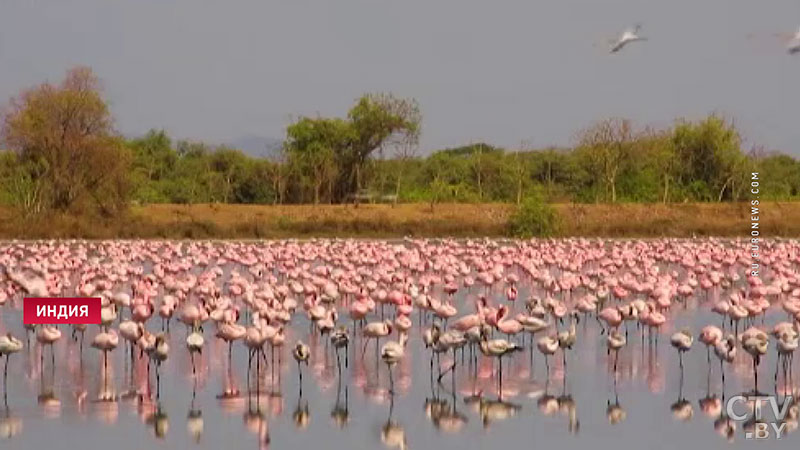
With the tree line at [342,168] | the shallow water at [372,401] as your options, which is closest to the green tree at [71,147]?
the tree line at [342,168]

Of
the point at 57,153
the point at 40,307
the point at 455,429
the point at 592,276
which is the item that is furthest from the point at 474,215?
the point at 455,429

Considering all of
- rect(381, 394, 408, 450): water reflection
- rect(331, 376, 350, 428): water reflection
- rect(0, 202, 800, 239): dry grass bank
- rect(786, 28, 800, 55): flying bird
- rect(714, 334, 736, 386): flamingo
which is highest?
rect(786, 28, 800, 55): flying bird

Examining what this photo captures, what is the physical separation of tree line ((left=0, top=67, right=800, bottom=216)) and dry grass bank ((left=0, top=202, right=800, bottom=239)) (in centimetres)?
186

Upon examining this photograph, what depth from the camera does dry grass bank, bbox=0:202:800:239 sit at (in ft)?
124

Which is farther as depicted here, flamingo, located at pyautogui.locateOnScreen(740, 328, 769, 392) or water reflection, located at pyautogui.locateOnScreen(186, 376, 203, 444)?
flamingo, located at pyautogui.locateOnScreen(740, 328, 769, 392)

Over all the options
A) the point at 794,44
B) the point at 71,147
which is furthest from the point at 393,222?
the point at 794,44

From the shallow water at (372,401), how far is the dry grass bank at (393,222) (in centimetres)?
2323

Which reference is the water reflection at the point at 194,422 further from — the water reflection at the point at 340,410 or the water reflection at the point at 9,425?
the water reflection at the point at 9,425

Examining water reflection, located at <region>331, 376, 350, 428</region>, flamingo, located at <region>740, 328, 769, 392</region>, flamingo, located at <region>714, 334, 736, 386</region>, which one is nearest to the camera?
water reflection, located at <region>331, 376, 350, 428</region>

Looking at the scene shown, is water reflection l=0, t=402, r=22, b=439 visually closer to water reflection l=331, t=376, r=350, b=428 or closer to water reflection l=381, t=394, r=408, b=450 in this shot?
water reflection l=331, t=376, r=350, b=428

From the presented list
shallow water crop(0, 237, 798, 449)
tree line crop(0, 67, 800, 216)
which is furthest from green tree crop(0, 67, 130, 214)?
shallow water crop(0, 237, 798, 449)

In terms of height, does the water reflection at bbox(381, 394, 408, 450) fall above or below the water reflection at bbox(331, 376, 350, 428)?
below

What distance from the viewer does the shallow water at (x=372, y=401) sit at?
35.0 ft

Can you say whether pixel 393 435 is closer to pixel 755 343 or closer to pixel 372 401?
pixel 372 401
